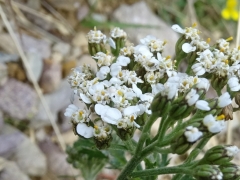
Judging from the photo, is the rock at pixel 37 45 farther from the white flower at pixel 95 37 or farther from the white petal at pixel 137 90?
the white petal at pixel 137 90

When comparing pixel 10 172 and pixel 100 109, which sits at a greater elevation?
pixel 10 172

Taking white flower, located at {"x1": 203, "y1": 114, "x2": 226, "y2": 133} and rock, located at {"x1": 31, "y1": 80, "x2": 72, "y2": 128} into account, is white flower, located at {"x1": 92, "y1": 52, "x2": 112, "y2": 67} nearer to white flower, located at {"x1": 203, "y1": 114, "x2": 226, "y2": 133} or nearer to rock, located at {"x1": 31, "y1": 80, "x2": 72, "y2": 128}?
white flower, located at {"x1": 203, "y1": 114, "x2": 226, "y2": 133}

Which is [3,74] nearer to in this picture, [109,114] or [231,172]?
[109,114]

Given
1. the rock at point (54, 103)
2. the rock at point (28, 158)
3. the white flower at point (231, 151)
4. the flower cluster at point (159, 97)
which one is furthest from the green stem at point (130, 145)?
the rock at point (54, 103)

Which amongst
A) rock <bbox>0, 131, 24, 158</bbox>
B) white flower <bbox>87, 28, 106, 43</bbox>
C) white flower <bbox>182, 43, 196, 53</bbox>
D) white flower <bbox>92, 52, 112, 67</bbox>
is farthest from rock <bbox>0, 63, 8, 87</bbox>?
white flower <bbox>182, 43, 196, 53</bbox>

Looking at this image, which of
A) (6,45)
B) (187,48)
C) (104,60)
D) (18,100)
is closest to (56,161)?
(18,100)

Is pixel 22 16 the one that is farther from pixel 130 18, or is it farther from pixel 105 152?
pixel 105 152
